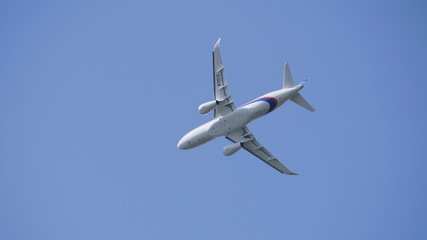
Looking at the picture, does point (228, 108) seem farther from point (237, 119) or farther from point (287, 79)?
point (287, 79)

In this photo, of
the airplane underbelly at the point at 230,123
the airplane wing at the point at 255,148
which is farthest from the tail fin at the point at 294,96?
the airplane wing at the point at 255,148

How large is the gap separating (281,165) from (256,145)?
12.7 feet

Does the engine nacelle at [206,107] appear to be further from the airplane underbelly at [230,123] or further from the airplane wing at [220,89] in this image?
the airplane underbelly at [230,123]

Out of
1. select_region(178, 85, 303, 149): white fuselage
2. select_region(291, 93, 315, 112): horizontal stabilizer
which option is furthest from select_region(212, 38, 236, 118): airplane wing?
select_region(291, 93, 315, 112): horizontal stabilizer

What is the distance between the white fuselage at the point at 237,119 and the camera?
177 feet

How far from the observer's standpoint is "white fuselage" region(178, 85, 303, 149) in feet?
177

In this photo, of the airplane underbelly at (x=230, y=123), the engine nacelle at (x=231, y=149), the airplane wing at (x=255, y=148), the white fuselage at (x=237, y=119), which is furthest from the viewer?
the airplane wing at (x=255, y=148)

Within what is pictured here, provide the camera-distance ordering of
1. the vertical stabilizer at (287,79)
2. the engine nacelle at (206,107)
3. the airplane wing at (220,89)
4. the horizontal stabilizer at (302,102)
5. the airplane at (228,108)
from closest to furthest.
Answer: the airplane wing at (220,89) < the engine nacelle at (206,107) < the airplane at (228,108) < the vertical stabilizer at (287,79) < the horizontal stabilizer at (302,102)

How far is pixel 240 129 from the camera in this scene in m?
57.0

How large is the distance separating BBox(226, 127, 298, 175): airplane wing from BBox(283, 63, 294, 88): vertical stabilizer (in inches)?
274

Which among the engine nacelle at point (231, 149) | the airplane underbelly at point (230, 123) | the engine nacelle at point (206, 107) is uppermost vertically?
the engine nacelle at point (206, 107)

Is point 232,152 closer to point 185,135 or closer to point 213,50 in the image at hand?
point 185,135

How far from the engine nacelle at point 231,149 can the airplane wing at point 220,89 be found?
12.1 ft

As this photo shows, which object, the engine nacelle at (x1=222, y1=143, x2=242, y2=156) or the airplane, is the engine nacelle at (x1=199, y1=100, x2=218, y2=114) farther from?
the engine nacelle at (x1=222, y1=143, x2=242, y2=156)
